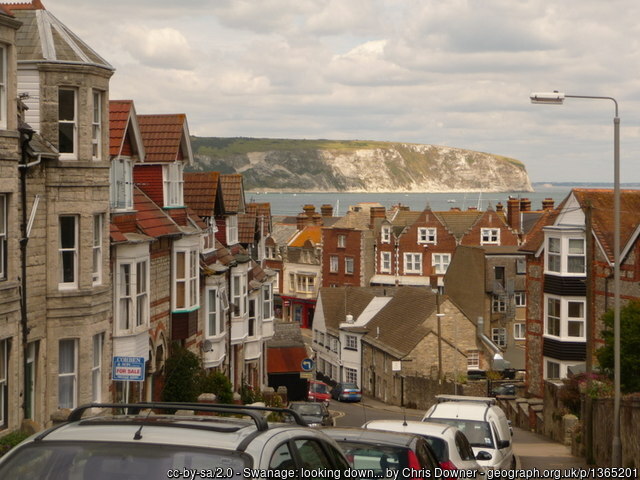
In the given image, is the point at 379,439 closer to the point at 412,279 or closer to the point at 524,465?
the point at 524,465

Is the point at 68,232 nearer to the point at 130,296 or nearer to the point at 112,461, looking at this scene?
the point at 130,296

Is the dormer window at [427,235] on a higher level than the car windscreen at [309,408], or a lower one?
higher

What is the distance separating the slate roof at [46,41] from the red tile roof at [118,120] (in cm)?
313

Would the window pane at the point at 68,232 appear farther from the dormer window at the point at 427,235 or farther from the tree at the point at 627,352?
the dormer window at the point at 427,235

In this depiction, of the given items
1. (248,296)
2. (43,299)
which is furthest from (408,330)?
(43,299)

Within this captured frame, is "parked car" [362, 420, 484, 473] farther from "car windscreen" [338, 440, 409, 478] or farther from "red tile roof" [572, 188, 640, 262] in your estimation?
"red tile roof" [572, 188, 640, 262]

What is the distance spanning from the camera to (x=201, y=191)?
37500mm

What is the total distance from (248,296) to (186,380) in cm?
1136

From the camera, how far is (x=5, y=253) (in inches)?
797

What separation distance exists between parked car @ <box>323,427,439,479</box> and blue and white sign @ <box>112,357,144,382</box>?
1090 cm

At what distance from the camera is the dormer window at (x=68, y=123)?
22.9 metres

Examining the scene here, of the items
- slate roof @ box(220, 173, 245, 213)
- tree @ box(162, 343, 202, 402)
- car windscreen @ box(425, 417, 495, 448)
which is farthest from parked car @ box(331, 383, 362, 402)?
car windscreen @ box(425, 417, 495, 448)

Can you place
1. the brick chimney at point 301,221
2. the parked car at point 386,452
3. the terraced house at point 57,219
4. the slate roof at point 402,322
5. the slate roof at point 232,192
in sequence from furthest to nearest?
the brick chimney at point 301,221
the slate roof at point 402,322
the slate roof at point 232,192
the terraced house at point 57,219
the parked car at point 386,452

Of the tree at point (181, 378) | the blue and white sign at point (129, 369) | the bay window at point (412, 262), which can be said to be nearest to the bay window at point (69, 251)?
the blue and white sign at point (129, 369)
